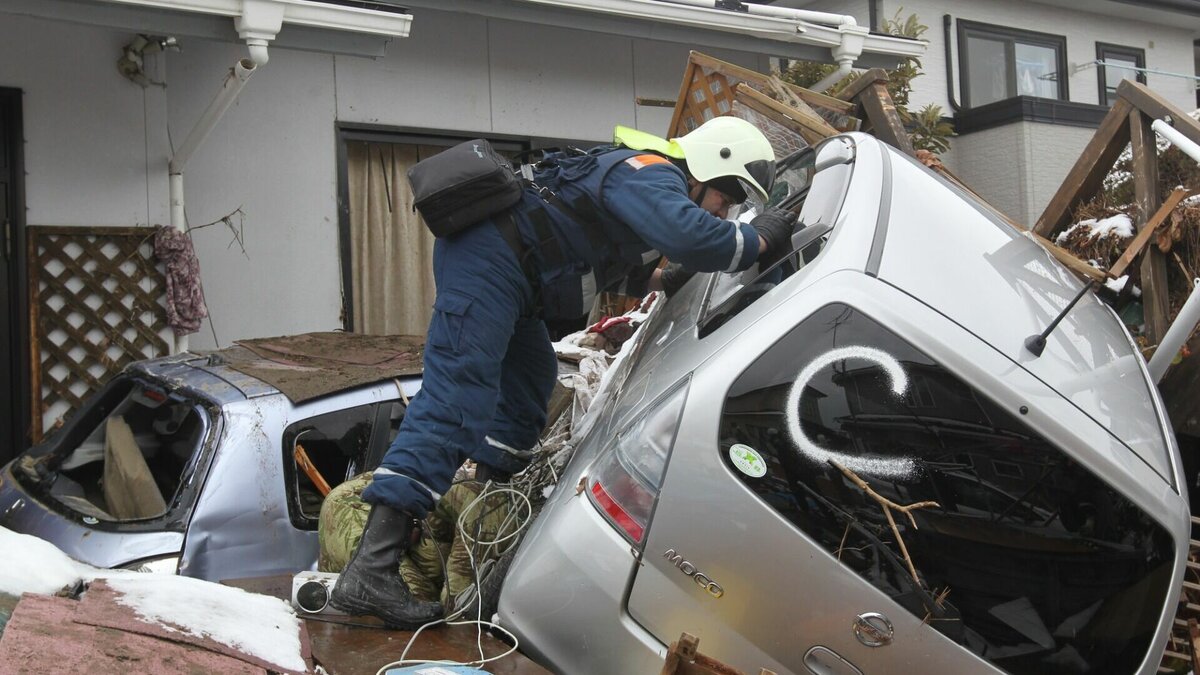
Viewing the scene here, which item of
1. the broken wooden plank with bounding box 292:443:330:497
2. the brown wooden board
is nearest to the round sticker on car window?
the brown wooden board

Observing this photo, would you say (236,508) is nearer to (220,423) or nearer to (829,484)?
(220,423)

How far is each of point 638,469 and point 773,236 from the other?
913mm

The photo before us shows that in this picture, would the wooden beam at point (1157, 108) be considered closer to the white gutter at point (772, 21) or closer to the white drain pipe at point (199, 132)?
the white gutter at point (772, 21)

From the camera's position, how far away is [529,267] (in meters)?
3.29

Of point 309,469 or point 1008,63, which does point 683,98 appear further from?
point 1008,63

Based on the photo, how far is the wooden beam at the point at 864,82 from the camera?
476cm

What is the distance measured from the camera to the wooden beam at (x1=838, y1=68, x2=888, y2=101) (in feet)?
15.6

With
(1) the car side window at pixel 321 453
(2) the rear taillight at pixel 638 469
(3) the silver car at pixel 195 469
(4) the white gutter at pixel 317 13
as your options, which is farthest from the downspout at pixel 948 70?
(2) the rear taillight at pixel 638 469

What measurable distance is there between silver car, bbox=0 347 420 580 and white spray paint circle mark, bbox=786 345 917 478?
2264mm

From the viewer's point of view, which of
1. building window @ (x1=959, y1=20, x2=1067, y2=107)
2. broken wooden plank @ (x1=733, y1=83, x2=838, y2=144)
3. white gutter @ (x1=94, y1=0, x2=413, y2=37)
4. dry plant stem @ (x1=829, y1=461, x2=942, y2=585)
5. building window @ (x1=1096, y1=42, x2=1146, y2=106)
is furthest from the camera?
building window @ (x1=1096, y1=42, x2=1146, y2=106)

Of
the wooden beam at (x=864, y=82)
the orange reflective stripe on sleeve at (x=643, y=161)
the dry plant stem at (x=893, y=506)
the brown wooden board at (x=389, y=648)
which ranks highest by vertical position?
the wooden beam at (x=864, y=82)

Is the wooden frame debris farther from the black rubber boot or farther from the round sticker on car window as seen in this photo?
the black rubber boot

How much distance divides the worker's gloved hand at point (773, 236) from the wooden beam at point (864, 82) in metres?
1.90

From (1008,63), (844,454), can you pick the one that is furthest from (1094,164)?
(1008,63)
